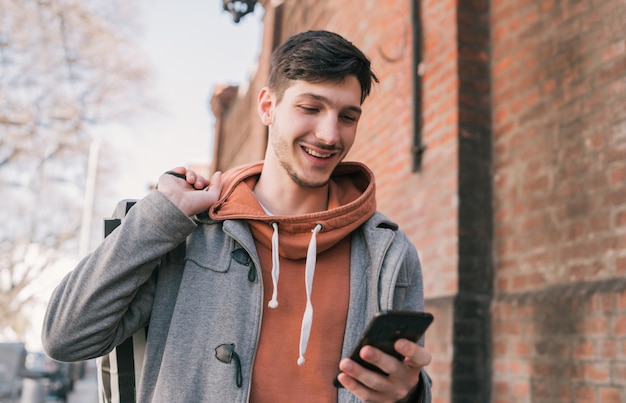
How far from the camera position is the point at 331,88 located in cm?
204

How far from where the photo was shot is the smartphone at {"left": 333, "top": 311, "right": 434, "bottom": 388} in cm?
155

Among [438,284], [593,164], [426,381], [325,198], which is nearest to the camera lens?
[426,381]

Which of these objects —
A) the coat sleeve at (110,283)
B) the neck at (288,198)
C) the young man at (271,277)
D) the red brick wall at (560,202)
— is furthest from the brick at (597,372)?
the coat sleeve at (110,283)

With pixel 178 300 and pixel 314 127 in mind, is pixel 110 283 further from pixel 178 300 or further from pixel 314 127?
pixel 314 127

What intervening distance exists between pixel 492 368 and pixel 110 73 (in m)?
16.8

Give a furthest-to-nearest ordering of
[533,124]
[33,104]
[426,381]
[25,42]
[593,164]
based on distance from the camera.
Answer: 1. [33,104]
2. [25,42]
3. [533,124]
4. [593,164]
5. [426,381]

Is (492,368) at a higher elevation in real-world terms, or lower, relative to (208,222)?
lower

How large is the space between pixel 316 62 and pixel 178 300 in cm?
88

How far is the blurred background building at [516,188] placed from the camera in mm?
3129

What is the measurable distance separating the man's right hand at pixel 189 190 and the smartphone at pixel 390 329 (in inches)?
27.3

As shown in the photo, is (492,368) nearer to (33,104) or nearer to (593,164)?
(593,164)

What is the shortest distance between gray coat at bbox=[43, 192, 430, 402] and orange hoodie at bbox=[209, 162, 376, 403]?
42mm

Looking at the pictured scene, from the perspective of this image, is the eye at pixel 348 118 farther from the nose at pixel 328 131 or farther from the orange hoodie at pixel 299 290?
the orange hoodie at pixel 299 290

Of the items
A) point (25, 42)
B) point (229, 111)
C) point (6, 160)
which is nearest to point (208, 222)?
point (229, 111)
